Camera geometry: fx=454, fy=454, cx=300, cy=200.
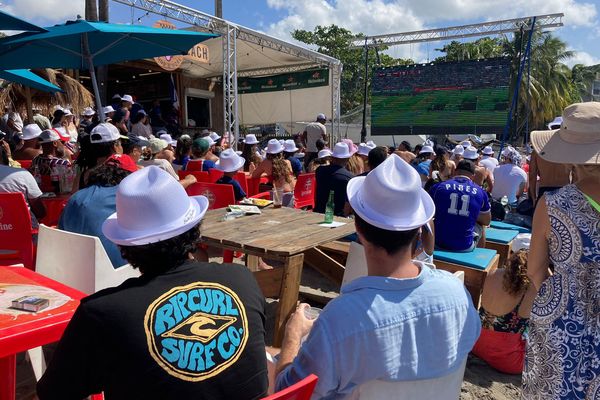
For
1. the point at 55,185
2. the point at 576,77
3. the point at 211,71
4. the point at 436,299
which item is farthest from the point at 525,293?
the point at 576,77

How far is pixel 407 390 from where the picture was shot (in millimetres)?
1255

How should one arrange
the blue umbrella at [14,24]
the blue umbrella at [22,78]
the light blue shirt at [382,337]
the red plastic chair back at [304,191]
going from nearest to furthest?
the light blue shirt at [382,337] → the blue umbrella at [14,24] → the red plastic chair back at [304,191] → the blue umbrella at [22,78]

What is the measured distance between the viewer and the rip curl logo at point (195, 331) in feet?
3.89

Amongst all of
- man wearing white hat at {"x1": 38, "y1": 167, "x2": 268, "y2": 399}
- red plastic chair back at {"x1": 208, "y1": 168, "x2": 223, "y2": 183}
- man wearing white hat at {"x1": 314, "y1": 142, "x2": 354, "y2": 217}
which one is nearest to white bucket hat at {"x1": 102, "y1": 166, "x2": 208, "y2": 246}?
man wearing white hat at {"x1": 38, "y1": 167, "x2": 268, "y2": 399}

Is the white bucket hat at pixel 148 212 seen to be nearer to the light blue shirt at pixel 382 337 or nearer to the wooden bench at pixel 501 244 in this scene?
the light blue shirt at pixel 382 337

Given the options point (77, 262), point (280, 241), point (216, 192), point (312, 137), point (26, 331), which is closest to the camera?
point (26, 331)

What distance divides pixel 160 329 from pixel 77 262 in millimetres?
1547

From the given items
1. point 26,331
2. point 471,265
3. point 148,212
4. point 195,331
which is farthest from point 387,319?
point 471,265

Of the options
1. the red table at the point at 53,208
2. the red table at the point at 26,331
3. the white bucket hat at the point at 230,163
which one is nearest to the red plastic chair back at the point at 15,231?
the red table at the point at 53,208

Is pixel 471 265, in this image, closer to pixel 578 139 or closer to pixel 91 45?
pixel 578 139

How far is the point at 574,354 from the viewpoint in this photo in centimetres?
172

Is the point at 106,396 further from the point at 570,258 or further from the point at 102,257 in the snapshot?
the point at 570,258

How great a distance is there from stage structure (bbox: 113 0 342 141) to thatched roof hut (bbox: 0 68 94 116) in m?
2.83

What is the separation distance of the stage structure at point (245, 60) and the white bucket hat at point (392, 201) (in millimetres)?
9249
